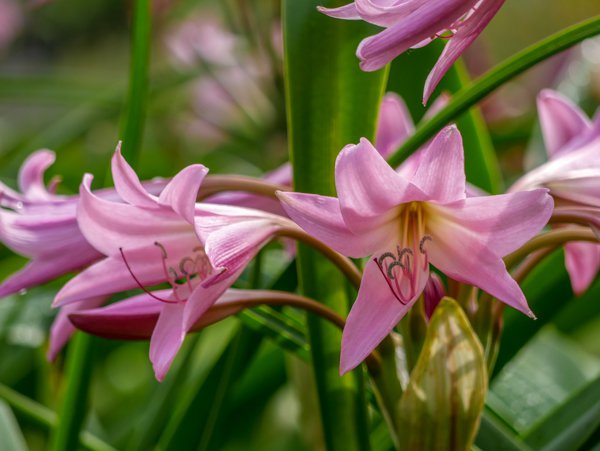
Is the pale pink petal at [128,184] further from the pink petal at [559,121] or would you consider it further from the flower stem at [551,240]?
the pink petal at [559,121]

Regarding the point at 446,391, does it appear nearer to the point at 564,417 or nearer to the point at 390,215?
the point at 390,215

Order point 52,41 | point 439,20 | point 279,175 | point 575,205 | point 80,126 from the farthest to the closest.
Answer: point 52,41 < point 80,126 < point 279,175 < point 575,205 < point 439,20

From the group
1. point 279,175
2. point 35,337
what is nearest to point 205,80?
point 35,337

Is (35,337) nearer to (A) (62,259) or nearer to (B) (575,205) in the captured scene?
(A) (62,259)

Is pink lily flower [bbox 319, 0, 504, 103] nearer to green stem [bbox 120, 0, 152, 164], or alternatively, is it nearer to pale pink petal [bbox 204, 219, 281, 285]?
pale pink petal [bbox 204, 219, 281, 285]

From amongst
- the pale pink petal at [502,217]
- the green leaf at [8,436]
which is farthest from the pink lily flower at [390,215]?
the green leaf at [8,436]

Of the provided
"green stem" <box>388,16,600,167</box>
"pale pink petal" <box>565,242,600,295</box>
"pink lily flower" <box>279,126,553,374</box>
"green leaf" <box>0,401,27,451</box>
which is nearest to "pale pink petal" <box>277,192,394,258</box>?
"pink lily flower" <box>279,126,553,374</box>
